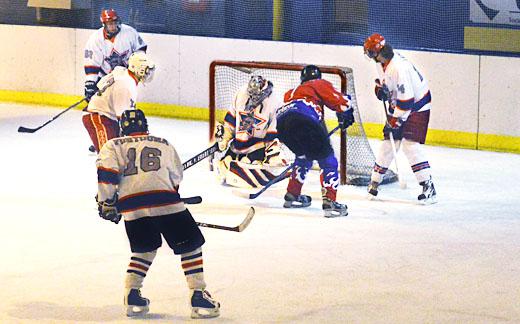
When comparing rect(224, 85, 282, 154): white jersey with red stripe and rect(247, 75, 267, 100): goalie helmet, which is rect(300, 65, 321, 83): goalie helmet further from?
rect(224, 85, 282, 154): white jersey with red stripe

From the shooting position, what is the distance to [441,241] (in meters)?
7.46

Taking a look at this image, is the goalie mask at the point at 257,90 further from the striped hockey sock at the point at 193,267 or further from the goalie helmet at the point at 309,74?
the striped hockey sock at the point at 193,267

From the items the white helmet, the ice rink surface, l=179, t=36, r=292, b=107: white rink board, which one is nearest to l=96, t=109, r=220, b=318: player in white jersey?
the ice rink surface

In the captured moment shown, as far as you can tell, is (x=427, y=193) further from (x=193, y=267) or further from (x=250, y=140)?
(x=193, y=267)

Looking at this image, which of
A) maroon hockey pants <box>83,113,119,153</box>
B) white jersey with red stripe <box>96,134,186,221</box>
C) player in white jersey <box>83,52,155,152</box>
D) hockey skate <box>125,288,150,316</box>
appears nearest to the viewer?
white jersey with red stripe <box>96,134,186,221</box>

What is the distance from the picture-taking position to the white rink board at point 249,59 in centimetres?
1055

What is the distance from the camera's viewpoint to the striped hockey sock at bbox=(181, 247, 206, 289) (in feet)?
19.1

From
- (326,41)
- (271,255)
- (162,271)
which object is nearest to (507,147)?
(326,41)

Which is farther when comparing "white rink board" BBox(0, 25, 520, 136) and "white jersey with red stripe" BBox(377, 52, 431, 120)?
"white rink board" BBox(0, 25, 520, 136)

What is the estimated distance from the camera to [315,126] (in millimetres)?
8094

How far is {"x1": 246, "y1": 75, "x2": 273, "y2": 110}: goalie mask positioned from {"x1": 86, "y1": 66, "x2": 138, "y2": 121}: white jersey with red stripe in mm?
845

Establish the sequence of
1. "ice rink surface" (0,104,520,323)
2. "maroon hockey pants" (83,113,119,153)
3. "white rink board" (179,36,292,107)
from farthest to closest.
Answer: "white rink board" (179,36,292,107) → "maroon hockey pants" (83,113,119,153) → "ice rink surface" (0,104,520,323)

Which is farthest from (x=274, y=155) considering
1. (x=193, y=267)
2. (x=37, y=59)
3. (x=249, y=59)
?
(x=37, y=59)

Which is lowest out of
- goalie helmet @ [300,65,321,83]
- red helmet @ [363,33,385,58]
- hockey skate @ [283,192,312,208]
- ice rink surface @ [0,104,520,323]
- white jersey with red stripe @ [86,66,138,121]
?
ice rink surface @ [0,104,520,323]
